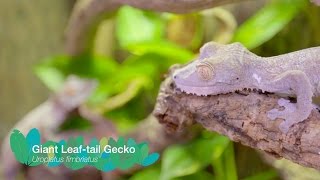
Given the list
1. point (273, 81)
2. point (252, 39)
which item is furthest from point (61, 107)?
point (273, 81)

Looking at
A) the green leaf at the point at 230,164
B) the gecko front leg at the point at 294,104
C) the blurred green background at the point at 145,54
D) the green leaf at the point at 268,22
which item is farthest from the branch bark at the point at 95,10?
the green leaf at the point at 230,164

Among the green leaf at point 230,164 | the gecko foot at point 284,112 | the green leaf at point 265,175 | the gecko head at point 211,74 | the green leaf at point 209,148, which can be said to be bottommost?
the green leaf at point 265,175

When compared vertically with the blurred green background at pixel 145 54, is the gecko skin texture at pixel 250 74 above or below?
below

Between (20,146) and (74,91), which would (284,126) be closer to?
(20,146)

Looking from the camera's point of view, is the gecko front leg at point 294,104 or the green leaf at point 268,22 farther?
the green leaf at point 268,22

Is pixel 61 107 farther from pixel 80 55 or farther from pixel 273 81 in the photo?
pixel 273 81

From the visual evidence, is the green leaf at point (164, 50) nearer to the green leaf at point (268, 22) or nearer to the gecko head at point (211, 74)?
the green leaf at point (268, 22)

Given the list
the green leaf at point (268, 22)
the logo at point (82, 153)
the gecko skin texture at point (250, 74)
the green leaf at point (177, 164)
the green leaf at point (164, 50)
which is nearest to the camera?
the logo at point (82, 153)

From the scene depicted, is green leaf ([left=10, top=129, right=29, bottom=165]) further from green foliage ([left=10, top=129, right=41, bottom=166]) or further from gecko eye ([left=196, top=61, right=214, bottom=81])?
gecko eye ([left=196, top=61, right=214, bottom=81])
